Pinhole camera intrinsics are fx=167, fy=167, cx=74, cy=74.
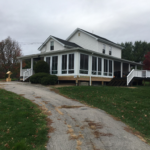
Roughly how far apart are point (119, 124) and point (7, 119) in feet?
13.3

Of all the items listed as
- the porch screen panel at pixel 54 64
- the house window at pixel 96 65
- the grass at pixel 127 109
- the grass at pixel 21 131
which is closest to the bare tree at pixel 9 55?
the porch screen panel at pixel 54 64

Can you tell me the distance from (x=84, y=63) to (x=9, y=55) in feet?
76.6

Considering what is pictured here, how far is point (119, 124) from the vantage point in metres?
6.28

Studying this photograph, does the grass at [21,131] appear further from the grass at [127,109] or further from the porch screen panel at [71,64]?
the porch screen panel at [71,64]

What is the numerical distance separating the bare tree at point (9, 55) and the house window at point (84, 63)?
72.4 ft

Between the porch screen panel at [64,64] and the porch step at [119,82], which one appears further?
the porch step at [119,82]

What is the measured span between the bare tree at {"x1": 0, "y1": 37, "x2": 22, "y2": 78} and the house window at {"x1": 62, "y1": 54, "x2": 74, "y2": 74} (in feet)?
67.3

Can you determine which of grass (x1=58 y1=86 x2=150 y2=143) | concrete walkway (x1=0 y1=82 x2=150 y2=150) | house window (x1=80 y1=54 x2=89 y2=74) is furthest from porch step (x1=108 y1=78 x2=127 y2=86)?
concrete walkway (x1=0 y1=82 x2=150 y2=150)

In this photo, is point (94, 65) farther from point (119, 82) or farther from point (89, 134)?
point (89, 134)

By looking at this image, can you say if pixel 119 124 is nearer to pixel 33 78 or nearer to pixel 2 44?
pixel 33 78

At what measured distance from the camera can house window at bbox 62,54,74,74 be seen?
59.1 feet

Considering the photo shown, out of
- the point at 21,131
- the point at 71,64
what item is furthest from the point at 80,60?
the point at 21,131

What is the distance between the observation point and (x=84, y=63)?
1822 centimetres

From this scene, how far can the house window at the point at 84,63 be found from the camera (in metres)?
17.9
